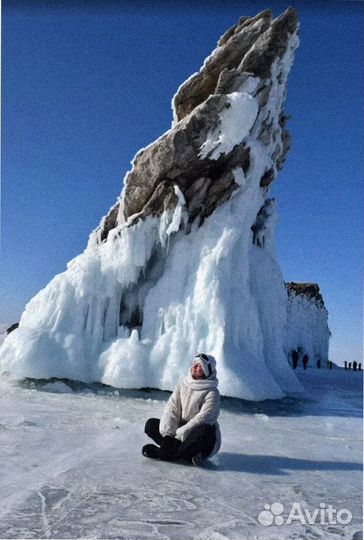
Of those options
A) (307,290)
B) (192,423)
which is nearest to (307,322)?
(307,290)

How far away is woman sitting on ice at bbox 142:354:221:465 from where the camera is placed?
15.8 feet

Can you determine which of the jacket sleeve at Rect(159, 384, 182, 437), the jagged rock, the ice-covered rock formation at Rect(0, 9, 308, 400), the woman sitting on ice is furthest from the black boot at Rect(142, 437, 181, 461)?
the jagged rock

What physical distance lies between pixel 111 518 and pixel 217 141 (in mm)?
10205

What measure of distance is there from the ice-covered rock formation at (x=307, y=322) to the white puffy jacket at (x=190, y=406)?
39.3m

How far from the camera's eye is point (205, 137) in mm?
12133

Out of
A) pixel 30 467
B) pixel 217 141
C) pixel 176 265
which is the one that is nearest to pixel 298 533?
pixel 30 467

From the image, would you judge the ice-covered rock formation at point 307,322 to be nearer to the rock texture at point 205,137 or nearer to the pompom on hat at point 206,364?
the rock texture at point 205,137

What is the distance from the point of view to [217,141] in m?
12.0

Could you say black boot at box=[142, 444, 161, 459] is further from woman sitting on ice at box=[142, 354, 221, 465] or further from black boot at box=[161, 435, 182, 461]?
black boot at box=[161, 435, 182, 461]

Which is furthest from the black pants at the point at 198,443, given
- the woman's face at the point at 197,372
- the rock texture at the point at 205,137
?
the rock texture at the point at 205,137

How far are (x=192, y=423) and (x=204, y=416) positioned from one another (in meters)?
0.14

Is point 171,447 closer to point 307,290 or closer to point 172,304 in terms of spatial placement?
point 172,304

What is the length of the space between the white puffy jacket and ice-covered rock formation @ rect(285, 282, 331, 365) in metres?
39.3

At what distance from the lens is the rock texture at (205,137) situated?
1223 cm
